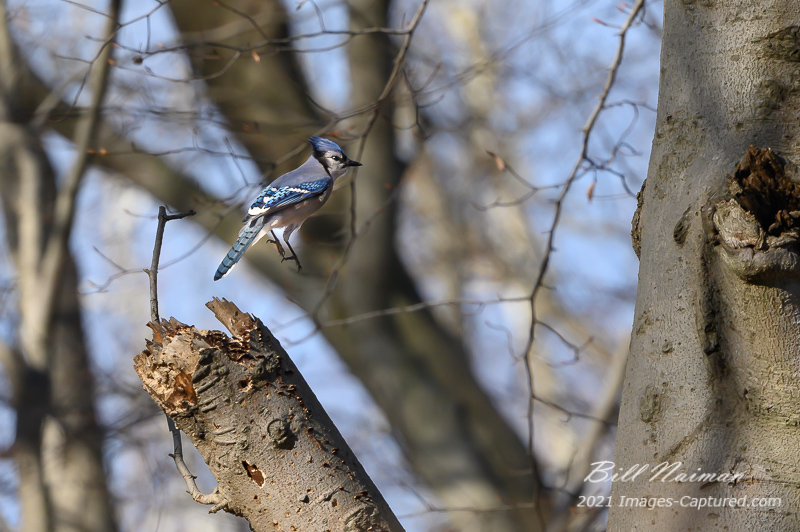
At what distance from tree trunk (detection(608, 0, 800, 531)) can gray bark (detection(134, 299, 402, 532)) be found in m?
0.54

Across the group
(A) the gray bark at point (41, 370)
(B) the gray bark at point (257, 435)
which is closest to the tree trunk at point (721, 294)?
(B) the gray bark at point (257, 435)

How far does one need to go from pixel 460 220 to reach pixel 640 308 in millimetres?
8650

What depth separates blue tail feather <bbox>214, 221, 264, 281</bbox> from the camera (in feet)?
5.26

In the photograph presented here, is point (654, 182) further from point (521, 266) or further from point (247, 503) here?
point (521, 266)

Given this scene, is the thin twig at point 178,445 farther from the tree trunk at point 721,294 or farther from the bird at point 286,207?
the tree trunk at point 721,294

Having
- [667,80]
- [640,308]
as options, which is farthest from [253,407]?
[667,80]

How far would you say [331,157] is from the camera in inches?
86.0

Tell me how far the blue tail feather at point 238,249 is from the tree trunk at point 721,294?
90 centimetres

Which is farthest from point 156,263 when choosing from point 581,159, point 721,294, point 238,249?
point 581,159

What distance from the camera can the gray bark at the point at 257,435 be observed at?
4.39 ft

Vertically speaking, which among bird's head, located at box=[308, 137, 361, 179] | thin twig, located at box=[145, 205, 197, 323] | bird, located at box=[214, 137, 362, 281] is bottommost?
thin twig, located at box=[145, 205, 197, 323]

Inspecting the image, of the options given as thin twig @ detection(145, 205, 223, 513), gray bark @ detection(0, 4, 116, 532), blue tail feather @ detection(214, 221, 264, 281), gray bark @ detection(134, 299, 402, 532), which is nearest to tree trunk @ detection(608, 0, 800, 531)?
gray bark @ detection(134, 299, 402, 532)

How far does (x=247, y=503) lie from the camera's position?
1.36 m

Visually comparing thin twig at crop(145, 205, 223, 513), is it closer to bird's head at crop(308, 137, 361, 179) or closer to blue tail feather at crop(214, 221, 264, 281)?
blue tail feather at crop(214, 221, 264, 281)
